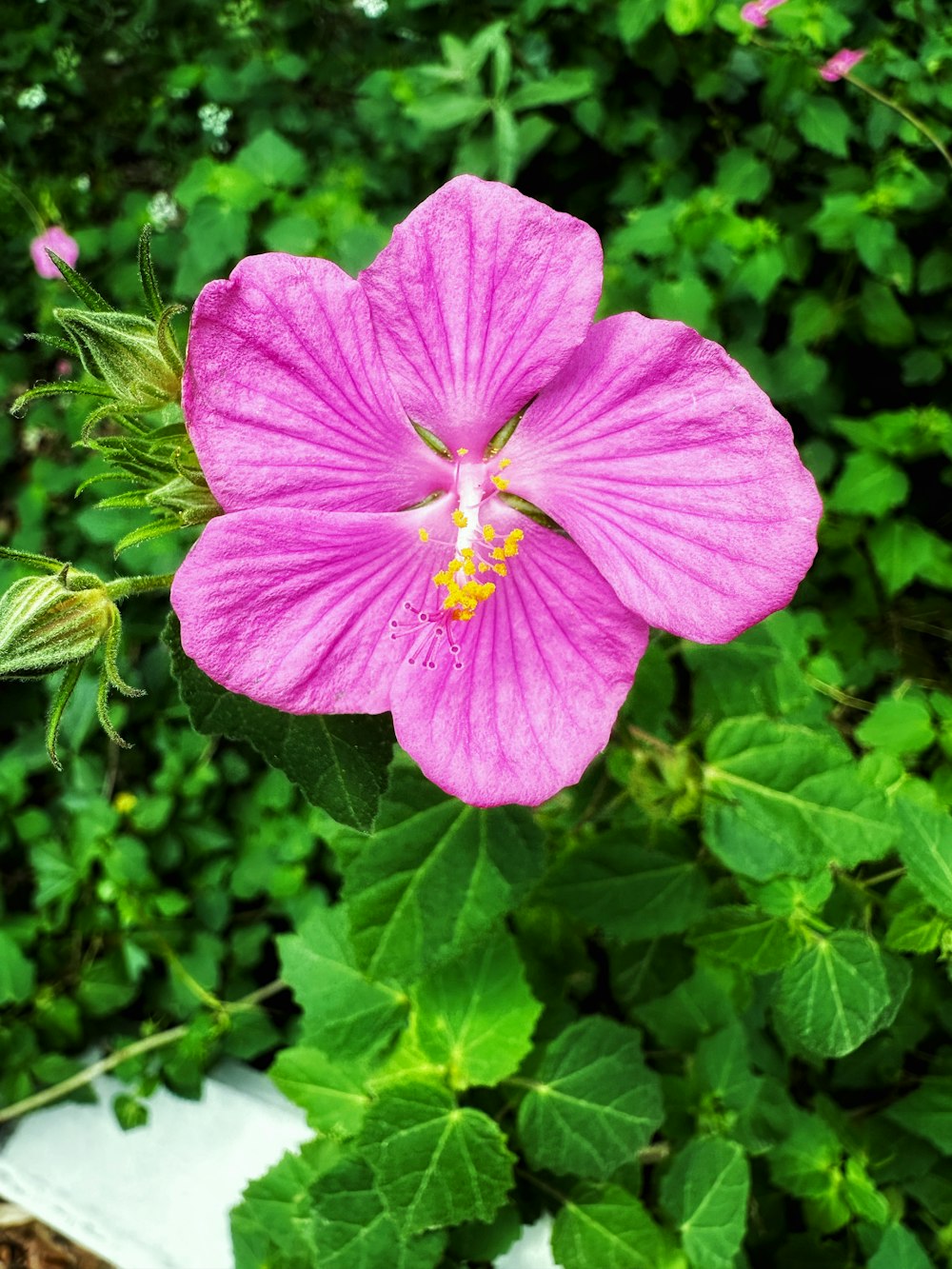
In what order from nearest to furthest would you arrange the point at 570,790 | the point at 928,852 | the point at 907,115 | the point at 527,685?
the point at 527,685, the point at 928,852, the point at 570,790, the point at 907,115

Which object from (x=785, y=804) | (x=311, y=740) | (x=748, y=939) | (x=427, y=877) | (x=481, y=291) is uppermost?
(x=481, y=291)

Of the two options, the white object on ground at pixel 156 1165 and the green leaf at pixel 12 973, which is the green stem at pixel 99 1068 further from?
the green leaf at pixel 12 973

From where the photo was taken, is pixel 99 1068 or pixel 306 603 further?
pixel 99 1068

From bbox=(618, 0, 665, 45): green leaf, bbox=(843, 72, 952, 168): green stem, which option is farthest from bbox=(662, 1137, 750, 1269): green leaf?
bbox=(618, 0, 665, 45): green leaf

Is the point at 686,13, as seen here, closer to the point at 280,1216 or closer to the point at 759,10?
the point at 759,10

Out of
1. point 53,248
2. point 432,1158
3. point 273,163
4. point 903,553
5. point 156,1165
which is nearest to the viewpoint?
point 432,1158

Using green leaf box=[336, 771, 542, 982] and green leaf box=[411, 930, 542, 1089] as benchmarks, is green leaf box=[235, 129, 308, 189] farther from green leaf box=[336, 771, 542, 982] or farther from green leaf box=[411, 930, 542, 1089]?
green leaf box=[411, 930, 542, 1089]

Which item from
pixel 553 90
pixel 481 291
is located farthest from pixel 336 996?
pixel 553 90

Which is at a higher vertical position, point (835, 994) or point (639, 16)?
point (639, 16)

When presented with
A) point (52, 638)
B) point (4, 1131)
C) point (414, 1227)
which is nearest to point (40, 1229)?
point (4, 1131)
